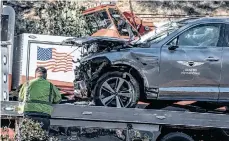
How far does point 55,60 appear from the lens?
35.3ft

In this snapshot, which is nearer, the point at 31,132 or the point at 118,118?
the point at 31,132

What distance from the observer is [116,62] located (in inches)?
329

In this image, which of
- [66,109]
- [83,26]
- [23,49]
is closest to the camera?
[66,109]

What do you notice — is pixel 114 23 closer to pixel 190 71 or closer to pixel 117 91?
pixel 117 91

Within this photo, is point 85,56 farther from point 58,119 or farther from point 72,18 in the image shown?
point 72,18

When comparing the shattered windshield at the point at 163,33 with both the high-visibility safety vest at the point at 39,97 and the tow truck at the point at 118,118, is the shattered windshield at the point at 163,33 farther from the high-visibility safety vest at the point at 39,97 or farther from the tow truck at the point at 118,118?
the high-visibility safety vest at the point at 39,97

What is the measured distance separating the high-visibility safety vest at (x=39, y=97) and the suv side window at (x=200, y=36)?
208cm

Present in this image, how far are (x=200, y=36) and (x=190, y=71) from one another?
2.10 ft

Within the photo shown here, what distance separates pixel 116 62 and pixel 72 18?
7007mm

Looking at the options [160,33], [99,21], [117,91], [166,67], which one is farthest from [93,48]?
[99,21]

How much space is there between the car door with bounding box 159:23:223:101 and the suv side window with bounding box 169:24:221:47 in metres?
0.05

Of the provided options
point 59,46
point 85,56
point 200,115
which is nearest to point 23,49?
point 59,46

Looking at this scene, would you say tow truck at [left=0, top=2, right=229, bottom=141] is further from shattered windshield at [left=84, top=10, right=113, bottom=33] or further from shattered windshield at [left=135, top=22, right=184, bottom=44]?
shattered windshield at [left=84, top=10, right=113, bottom=33]

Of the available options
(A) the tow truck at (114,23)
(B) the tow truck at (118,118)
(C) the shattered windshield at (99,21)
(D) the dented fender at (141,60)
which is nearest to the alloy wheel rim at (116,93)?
(D) the dented fender at (141,60)
